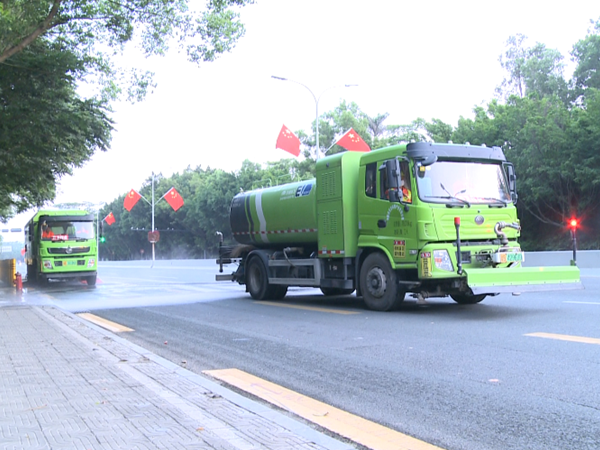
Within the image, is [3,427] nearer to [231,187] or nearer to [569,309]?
[569,309]

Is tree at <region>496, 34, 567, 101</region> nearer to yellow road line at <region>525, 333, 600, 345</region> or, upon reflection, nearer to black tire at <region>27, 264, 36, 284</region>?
black tire at <region>27, 264, 36, 284</region>

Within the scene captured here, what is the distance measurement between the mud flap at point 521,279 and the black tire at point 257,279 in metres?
6.32

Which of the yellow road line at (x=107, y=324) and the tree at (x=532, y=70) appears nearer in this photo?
the yellow road line at (x=107, y=324)

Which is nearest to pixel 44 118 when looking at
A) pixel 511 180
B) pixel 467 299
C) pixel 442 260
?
pixel 442 260

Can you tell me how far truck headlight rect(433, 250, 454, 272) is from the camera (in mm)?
11016

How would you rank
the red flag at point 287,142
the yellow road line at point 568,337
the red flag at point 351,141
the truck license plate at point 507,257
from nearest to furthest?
the yellow road line at point 568,337 → the truck license plate at point 507,257 → the red flag at point 351,141 → the red flag at point 287,142

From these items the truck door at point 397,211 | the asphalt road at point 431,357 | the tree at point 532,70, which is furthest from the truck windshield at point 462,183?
the tree at point 532,70

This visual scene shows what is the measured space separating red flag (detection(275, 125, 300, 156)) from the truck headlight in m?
20.5

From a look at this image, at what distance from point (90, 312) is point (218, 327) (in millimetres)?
5027

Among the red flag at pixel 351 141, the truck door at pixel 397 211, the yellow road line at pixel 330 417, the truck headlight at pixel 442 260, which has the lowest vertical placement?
the yellow road line at pixel 330 417

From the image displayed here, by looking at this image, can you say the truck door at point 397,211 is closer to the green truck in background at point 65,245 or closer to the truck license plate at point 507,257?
the truck license plate at point 507,257

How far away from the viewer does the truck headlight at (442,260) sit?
36.1 feet

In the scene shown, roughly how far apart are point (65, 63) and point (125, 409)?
43.2ft

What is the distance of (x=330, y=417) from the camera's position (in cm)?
521
